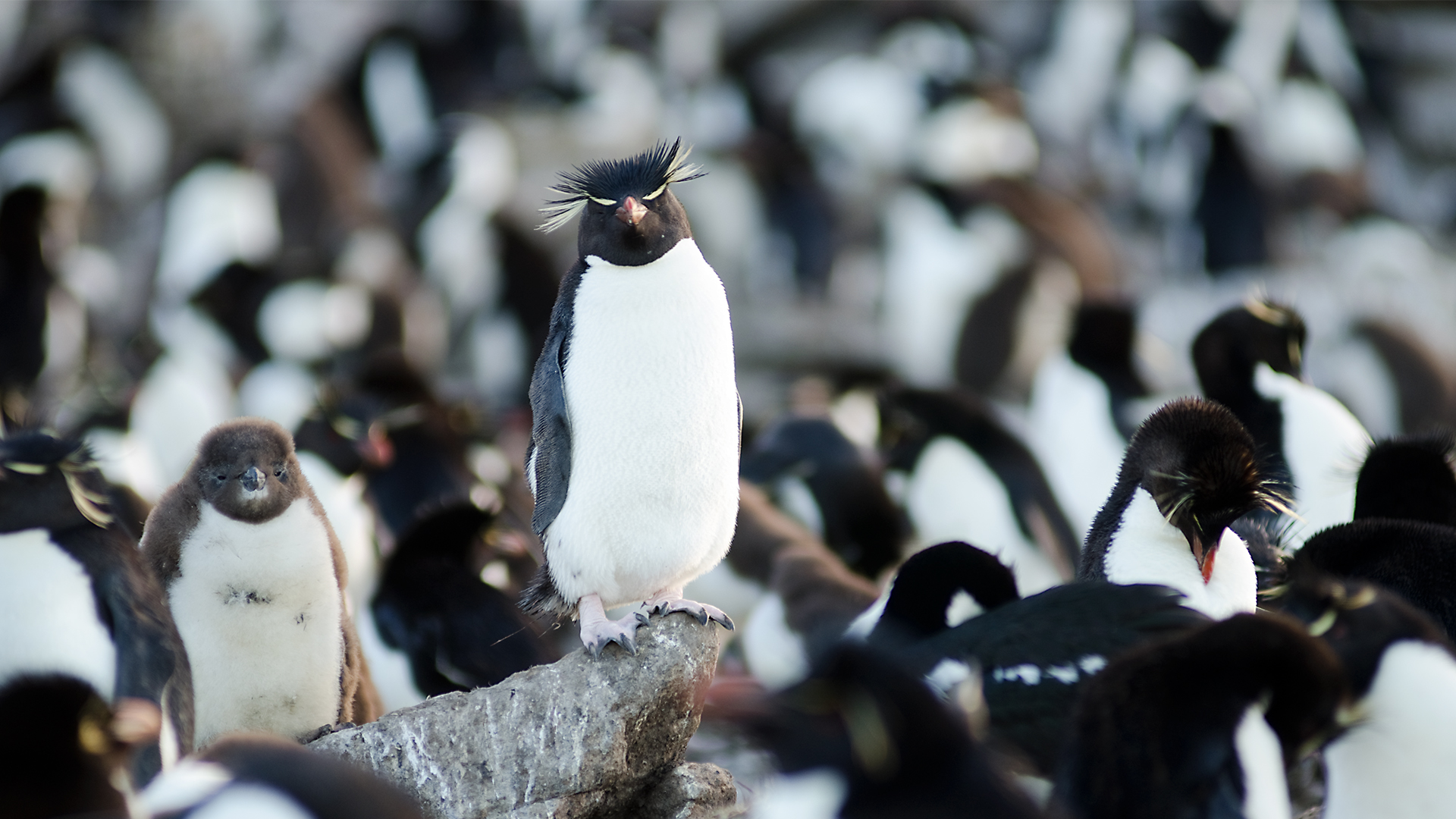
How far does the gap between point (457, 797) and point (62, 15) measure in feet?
47.6

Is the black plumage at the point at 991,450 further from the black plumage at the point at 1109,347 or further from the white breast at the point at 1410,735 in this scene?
the white breast at the point at 1410,735

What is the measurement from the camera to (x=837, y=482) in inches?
314

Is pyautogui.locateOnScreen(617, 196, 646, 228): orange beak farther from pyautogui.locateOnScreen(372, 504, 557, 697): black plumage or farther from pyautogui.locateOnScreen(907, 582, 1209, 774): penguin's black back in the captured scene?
Answer: pyautogui.locateOnScreen(372, 504, 557, 697): black plumage

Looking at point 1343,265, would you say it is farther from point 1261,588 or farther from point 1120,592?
point 1120,592

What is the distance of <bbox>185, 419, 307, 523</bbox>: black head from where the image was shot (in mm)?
4629

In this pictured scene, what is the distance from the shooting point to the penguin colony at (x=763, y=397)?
133 inches

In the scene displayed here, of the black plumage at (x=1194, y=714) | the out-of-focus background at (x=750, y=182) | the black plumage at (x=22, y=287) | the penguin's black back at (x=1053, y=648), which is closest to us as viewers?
the black plumage at (x=1194, y=714)

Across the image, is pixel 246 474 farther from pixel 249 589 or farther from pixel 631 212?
pixel 631 212

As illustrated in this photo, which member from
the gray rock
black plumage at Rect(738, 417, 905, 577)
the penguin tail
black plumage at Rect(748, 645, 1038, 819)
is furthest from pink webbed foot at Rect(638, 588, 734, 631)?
black plumage at Rect(738, 417, 905, 577)

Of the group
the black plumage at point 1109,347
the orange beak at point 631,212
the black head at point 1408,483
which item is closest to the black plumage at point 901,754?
the orange beak at point 631,212

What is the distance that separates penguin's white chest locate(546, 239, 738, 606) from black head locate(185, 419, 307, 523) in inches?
34.7

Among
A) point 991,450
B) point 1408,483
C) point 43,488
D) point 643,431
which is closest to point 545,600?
point 643,431

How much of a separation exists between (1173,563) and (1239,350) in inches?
94.7

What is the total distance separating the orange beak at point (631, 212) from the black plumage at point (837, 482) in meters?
3.60
